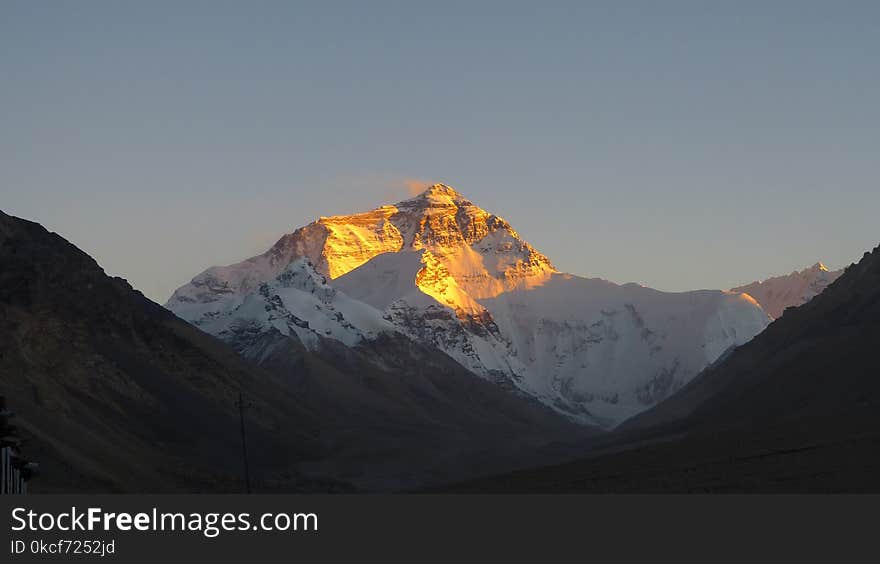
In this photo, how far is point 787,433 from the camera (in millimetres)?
107875

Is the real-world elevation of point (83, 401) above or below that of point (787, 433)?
above

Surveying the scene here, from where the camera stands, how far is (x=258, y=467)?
19512 cm

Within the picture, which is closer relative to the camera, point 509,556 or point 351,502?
point 509,556

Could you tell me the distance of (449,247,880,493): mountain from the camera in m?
86.2

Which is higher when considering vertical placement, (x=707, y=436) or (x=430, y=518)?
(x=707, y=436)

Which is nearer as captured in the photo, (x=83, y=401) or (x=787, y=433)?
(x=787, y=433)

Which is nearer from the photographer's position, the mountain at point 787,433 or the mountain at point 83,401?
the mountain at point 787,433

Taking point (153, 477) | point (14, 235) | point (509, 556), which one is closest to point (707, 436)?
point (153, 477)

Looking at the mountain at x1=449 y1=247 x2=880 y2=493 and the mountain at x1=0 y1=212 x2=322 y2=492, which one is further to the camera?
the mountain at x1=0 y1=212 x2=322 y2=492

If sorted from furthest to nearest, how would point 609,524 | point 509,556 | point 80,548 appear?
point 609,524, point 509,556, point 80,548

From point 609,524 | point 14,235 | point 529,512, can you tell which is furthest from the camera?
point 14,235

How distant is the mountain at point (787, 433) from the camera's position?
86250 mm

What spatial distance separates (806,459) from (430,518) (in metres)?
38.0

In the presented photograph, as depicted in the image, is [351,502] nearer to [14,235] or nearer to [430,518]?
[430,518]
